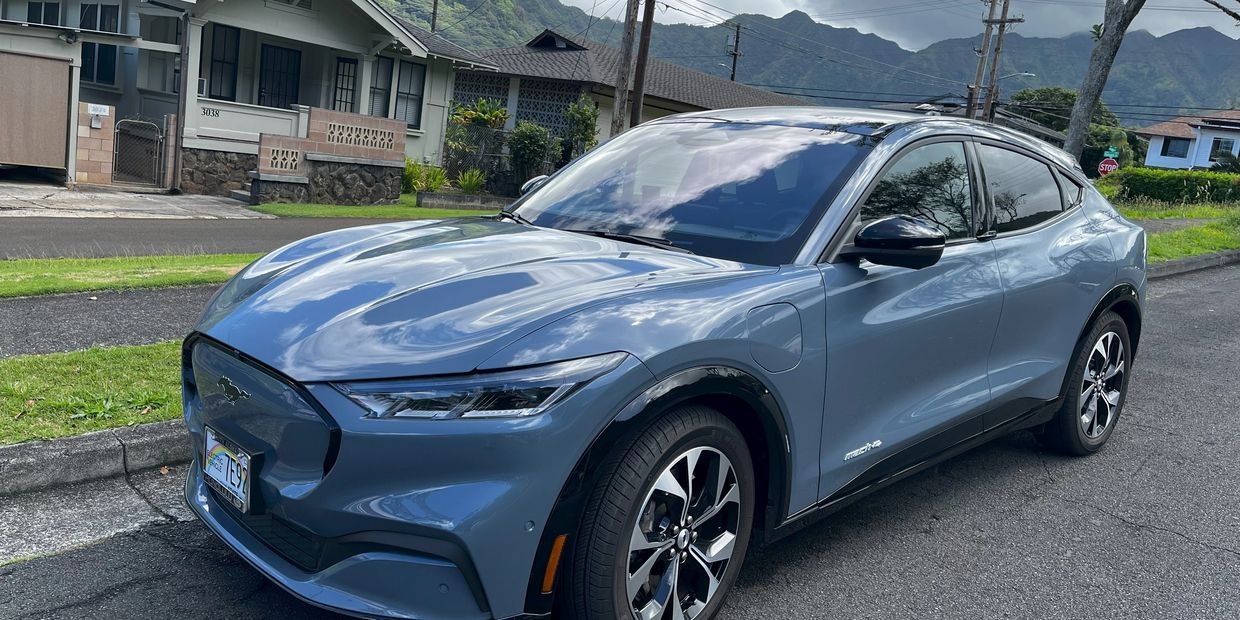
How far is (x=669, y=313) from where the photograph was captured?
2822 millimetres

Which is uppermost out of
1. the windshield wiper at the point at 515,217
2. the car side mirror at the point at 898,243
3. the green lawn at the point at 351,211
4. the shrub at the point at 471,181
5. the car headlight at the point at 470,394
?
the car side mirror at the point at 898,243

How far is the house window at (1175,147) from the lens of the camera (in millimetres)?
70438

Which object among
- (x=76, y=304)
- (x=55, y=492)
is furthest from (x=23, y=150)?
(x=55, y=492)

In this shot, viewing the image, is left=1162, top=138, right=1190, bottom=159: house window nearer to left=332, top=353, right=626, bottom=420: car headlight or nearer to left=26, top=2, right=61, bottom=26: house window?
left=26, top=2, right=61, bottom=26: house window

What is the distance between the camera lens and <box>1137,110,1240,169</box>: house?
218 feet

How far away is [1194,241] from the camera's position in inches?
581

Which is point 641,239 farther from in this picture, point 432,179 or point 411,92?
point 411,92

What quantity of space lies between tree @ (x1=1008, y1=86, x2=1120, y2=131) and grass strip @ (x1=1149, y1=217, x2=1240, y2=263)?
203ft

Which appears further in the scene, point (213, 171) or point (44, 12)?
point (44, 12)

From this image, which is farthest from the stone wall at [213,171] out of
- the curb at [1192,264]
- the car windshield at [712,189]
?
the car windshield at [712,189]

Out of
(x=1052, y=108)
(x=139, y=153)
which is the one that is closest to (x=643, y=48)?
(x=139, y=153)

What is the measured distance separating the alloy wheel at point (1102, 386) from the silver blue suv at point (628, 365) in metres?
0.60

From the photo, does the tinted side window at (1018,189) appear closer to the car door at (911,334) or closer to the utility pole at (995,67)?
the car door at (911,334)

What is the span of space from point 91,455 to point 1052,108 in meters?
81.3
